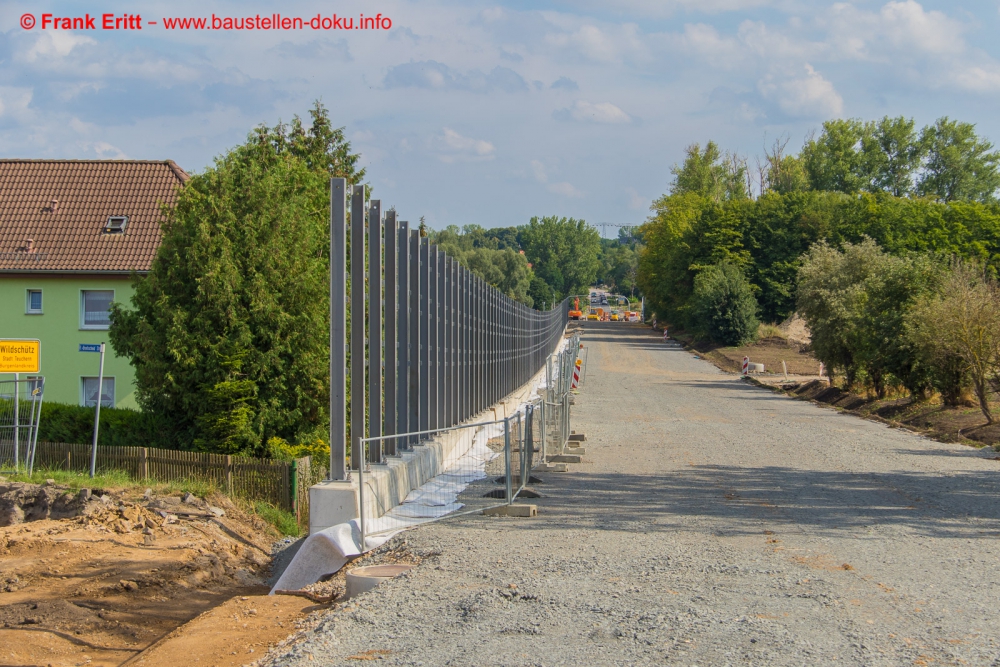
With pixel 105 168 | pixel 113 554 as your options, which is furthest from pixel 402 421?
pixel 105 168

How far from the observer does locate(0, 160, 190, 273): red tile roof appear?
31.7 metres

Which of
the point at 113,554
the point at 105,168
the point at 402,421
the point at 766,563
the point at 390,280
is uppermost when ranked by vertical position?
the point at 105,168

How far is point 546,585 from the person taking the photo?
7398mm

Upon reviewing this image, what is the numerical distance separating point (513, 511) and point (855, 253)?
34.1 m

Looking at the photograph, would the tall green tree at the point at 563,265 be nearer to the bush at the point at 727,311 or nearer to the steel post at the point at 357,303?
the bush at the point at 727,311

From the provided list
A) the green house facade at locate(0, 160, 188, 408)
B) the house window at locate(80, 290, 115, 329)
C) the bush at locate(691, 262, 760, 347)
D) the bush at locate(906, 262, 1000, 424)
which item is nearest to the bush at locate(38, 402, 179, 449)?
the green house facade at locate(0, 160, 188, 408)

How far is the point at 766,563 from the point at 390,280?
635cm

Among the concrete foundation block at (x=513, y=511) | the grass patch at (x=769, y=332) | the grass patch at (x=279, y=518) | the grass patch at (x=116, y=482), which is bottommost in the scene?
the grass patch at (x=279, y=518)

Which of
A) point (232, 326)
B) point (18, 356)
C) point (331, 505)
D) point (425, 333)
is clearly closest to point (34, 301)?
point (18, 356)

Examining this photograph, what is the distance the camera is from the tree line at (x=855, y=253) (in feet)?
81.9

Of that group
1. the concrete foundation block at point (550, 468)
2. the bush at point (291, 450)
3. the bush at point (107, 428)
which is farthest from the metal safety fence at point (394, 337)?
the bush at point (107, 428)

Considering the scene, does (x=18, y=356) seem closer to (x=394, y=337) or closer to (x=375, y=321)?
(x=394, y=337)

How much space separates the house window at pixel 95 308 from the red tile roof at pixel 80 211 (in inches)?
43.2

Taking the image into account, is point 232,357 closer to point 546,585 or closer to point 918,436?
point 546,585
